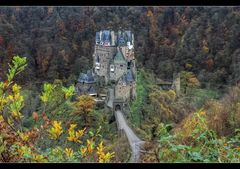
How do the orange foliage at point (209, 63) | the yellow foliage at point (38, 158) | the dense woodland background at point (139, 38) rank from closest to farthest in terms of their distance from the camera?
the yellow foliage at point (38, 158), the dense woodland background at point (139, 38), the orange foliage at point (209, 63)

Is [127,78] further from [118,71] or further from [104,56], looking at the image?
A: [104,56]

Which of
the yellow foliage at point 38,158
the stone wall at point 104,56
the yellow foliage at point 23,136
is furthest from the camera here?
the stone wall at point 104,56

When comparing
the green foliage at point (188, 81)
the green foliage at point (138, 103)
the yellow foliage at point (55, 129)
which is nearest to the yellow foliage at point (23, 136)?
the yellow foliage at point (55, 129)

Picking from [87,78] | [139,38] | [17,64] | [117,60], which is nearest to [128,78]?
[87,78]

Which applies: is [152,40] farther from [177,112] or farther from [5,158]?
[5,158]

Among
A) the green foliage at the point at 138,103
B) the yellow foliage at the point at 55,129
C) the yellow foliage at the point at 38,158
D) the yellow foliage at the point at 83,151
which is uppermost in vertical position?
the yellow foliage at the point at 55,129

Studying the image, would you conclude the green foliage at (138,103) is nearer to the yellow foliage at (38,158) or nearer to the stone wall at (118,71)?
the stone wall at (118,71)

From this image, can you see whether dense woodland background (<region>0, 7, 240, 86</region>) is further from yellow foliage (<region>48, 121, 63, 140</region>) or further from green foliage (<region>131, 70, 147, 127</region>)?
yellow foliage (<region>48, 121, 63, 140</region>)
